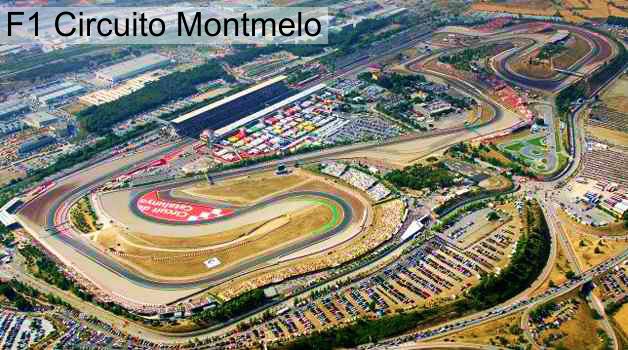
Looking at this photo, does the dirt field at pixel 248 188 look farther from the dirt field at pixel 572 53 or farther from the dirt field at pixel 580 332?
the dirt field at pixel 572 53

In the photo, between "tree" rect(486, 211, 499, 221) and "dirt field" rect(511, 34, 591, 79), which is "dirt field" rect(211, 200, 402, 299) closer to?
"tree" rect(486, 211, 499, 221)

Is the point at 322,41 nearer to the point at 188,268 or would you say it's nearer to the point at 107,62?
the point at 107,62

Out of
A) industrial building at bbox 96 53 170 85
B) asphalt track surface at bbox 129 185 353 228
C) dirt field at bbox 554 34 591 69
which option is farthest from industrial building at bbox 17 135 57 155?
dirt field at bbox 554 34 591 69

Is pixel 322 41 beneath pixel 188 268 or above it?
above

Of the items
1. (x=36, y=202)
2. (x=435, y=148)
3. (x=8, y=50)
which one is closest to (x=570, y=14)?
(x=435, y=148)

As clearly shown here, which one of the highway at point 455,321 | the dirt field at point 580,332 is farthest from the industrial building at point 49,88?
the dirt field at point 580,332

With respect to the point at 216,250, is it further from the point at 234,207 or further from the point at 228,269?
the point at 234,207
